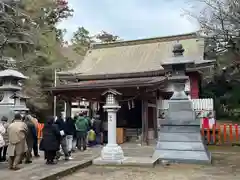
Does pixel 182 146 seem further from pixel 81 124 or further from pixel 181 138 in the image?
pixel 81 124

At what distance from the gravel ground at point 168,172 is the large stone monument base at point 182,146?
16.8 inches

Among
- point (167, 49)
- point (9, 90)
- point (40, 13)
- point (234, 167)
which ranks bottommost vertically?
point (234, 167)

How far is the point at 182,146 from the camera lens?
991 cm

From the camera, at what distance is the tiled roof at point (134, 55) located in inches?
730

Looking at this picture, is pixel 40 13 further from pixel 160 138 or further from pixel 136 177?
pixel 136 177

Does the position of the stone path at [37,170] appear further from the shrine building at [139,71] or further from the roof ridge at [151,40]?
the roof ridge at [151,40]

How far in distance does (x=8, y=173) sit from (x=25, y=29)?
15.8 metres

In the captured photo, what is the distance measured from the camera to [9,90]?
10.8m

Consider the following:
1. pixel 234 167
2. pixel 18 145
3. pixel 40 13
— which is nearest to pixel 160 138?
pixel 234 167

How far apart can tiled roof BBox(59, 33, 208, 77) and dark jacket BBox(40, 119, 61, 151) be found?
9310 mm

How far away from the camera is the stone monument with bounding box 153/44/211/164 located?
971 centimetres

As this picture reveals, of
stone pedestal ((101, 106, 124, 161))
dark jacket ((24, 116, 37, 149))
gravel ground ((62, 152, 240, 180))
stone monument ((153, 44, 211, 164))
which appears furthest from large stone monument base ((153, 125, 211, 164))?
dark jacket ((24, 116, 37, 149))

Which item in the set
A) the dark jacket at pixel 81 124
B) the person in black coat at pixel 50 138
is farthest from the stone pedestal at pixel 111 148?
the dark jacket at pixel 81 124

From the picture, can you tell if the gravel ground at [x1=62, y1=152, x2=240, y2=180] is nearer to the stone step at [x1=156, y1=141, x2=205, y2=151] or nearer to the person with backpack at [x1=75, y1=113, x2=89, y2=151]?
the stone step at [x1=156, y1=141, x2=205, y2=151]
